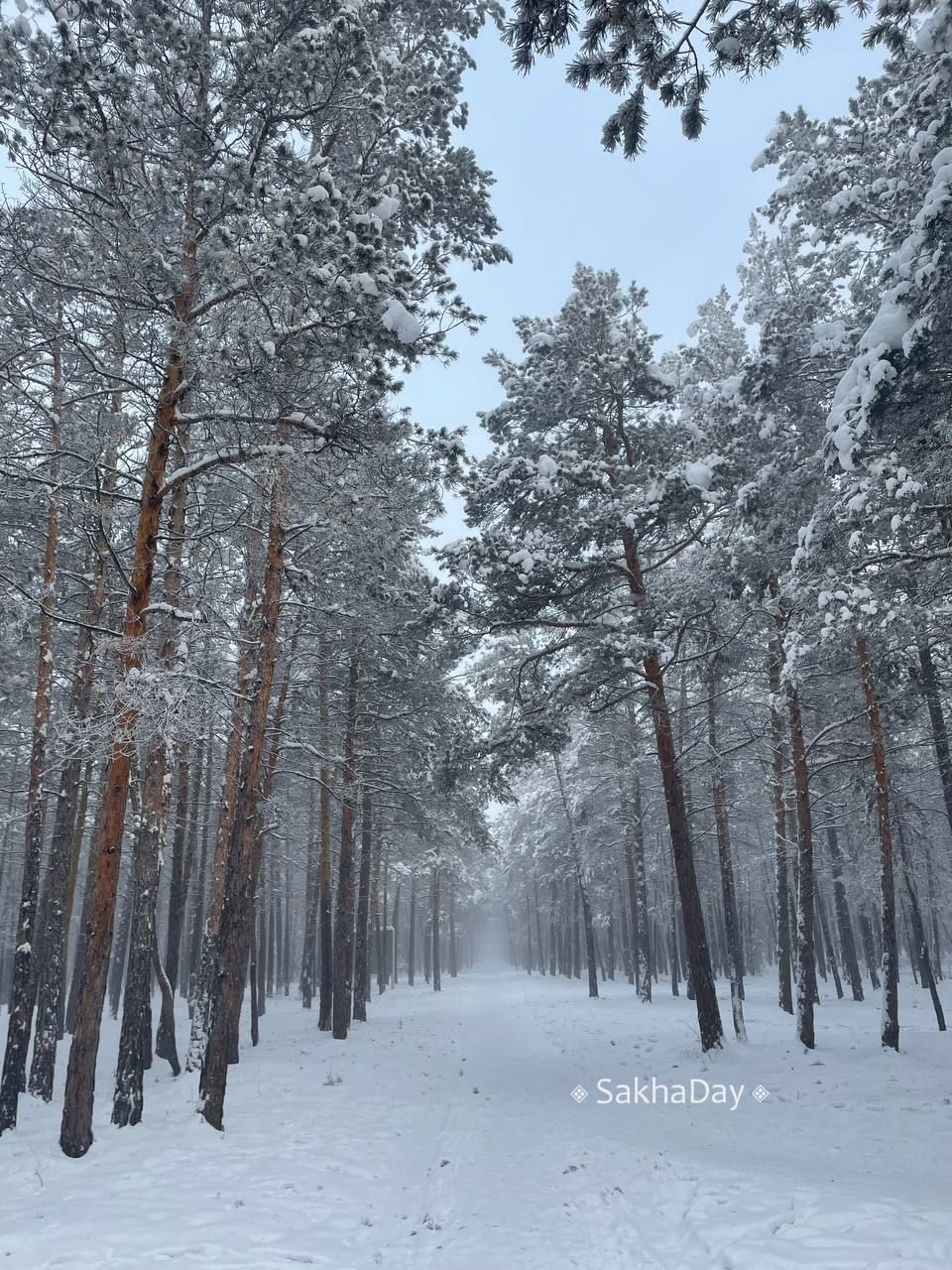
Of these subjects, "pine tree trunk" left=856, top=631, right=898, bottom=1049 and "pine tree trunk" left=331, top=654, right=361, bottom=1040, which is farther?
"pine tree trunk" left=331, top=654, right=361, bottom=1040

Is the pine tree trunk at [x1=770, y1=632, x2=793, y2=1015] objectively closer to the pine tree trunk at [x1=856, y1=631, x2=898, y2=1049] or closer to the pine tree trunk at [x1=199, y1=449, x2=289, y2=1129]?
the pine tree trunk at [x1=856, y1=631, x2=898, y2=1049]

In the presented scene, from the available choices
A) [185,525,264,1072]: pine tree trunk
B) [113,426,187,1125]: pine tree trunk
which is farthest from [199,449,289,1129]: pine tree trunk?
[113,426,187,1125]: pine tree trunk

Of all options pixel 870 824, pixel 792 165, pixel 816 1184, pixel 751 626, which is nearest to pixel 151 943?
pixel 816 1184

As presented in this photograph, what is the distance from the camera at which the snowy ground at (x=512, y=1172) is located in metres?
5.68

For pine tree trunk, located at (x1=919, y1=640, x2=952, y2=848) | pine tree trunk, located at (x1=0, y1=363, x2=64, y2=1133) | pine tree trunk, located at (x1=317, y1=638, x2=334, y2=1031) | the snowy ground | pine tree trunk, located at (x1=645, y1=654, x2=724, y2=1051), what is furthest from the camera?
pine tree trunk, located at (x1=317, y1=638, x2=334, y2=1031)

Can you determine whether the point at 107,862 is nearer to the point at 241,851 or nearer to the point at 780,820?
the point at 241,851

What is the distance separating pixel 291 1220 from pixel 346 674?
13812 mm

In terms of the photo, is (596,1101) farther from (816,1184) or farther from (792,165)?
(792,165)

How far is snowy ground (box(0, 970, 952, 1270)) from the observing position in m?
5.68

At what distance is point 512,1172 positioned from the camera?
8.05 metres

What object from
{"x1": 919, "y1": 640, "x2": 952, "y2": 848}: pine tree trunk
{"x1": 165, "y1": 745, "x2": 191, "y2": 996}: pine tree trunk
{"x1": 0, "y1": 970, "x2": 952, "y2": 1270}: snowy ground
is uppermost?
{"x1": 919, "y1": 640, "x2": 952, "y2": 848}: pine tree trunk

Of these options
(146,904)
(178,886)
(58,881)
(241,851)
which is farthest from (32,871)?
(178,886)

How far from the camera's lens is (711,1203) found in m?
6.79

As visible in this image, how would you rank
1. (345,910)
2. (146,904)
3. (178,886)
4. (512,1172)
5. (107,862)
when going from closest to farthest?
(107,862) → (512,1172) → (146,904) → (178,886) → (345,910)
